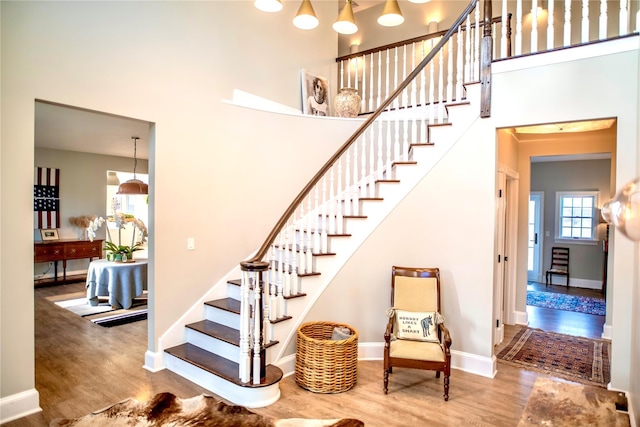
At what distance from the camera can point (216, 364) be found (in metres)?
3.34

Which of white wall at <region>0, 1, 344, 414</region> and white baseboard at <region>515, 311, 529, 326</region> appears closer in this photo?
white wall at <region>0, 1, 344, 414</region>

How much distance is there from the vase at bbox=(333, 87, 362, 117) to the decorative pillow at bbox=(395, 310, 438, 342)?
3.07 meters

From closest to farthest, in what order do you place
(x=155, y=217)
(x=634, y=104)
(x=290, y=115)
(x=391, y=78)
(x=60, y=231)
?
1. (x=634, y=104)
2. (x=155, y=217)
3. (x=290, y=115)
4. (x=391, y=78)
5. (x=60, y=231)

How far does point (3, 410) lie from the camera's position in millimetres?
2676

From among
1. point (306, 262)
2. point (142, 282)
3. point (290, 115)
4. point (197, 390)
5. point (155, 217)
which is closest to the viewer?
point (197, 390)

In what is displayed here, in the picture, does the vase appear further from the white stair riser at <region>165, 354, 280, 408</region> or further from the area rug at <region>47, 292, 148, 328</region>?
the area rug at <region>47, 292, 148, 328</region>

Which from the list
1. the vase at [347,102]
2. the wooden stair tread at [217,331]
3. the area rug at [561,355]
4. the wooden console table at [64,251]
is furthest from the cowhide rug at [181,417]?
the wooden console table at [64,251]

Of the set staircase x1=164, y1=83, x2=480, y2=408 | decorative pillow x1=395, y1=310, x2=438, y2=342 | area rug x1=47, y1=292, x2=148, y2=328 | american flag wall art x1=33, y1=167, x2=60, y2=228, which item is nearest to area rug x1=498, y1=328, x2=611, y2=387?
decorative pillow x1=395, y1=310, x2=438, y2=342

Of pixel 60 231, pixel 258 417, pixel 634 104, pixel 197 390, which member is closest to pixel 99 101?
pixel 197 390

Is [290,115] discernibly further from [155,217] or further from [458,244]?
[458,244]

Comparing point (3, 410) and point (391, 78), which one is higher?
point (391, 78)

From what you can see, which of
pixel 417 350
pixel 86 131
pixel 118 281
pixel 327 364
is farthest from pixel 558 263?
pixel 86 131

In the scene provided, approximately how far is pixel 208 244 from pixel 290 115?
1.97 metres

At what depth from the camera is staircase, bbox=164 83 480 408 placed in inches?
127
